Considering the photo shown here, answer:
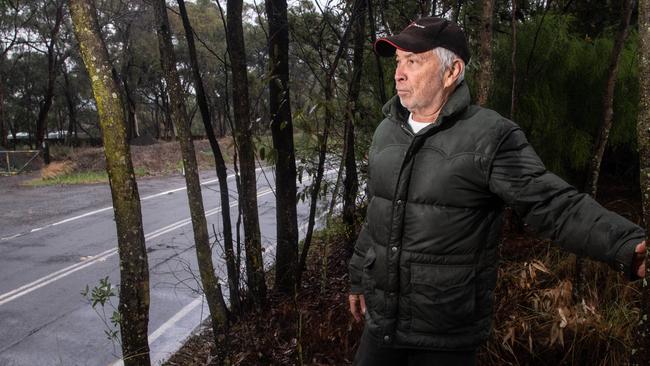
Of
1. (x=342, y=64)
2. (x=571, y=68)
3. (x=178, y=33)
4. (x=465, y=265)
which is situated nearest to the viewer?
(x=465, y=265)

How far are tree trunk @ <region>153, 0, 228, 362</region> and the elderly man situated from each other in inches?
84.7

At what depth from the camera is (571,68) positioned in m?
6.32

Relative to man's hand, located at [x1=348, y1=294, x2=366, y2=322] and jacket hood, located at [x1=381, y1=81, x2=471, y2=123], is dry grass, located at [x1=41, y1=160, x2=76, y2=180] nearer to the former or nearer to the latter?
man's hand, located at [x1=348, y1=294, x2=366, y2=322]

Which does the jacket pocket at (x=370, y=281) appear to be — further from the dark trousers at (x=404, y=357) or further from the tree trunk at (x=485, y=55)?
the tree trunk at (x=485, y=55)

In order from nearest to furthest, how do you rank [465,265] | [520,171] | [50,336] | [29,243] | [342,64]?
1. [520,171]
2. [465,265]
3. [50,336]
4. [342,64]
5. [29,243]

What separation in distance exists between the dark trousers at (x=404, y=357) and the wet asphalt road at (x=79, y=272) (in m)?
2.96

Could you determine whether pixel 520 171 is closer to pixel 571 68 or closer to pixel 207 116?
pixel 207 116

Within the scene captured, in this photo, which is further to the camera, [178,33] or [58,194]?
[178,33]

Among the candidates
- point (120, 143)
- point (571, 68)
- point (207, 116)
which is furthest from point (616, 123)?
point (120, 143)

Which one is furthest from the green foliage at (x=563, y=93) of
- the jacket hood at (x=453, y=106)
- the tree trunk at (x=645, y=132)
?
the jacket hood at (x=453, y=106)

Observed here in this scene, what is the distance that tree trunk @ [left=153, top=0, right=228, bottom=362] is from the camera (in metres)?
3.92

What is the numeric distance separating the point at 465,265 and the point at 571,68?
5.34 meters

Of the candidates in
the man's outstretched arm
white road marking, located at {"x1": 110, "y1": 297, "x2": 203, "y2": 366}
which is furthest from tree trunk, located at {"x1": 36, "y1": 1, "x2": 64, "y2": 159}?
the man's outstretched arm

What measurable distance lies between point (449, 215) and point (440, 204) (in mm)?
Answer: 53
